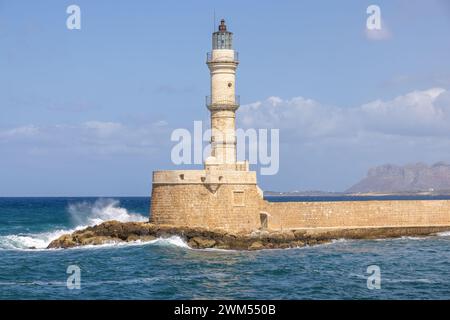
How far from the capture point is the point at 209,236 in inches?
1262

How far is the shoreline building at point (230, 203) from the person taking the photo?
32781mm

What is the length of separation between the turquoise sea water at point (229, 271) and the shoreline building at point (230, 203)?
1353 mm

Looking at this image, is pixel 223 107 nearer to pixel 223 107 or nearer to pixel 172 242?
pixel 223 107

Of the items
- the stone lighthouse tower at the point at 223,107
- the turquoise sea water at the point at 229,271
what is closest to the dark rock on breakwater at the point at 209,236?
the turquoise sea water at the point at 229,271

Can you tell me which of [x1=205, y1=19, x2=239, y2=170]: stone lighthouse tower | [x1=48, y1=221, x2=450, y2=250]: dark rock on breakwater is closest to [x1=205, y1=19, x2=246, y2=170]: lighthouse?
[x1=205, y1=19, x2=239, y2=170]: stone lighthouse tower

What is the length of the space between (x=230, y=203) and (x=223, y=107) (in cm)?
411

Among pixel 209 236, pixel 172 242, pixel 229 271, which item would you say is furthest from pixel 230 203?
pixel 229 271

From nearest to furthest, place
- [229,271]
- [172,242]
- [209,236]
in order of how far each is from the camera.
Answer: [229,271] → [209,236] → [172,242]

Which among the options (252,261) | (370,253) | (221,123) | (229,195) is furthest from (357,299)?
(221,123)

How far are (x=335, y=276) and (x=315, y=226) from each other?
9428 mm

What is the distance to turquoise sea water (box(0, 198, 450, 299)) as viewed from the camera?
22.8 m

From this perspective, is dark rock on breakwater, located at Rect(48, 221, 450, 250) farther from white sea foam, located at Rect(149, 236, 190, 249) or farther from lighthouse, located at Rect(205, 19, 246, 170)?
lighthouse, located at Rect(205, 19, 246, 170)

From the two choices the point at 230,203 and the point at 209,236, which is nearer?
the point at 209,236

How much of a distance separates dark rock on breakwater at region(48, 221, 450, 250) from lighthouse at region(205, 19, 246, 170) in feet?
11.4
